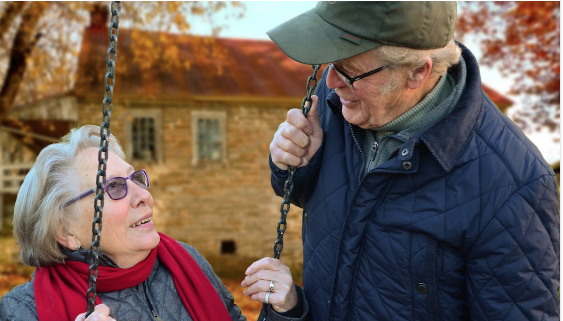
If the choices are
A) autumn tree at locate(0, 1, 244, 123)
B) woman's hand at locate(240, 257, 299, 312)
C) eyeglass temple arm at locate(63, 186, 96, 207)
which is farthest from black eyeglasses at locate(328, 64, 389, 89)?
autumn tree at locate(0, 1, 244, 123)

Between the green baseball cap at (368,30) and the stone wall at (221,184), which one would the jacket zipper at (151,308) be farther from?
the stone wall at (221,184)

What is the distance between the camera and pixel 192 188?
40.1ft

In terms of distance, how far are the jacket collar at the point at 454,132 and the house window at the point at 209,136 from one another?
10.8 meters

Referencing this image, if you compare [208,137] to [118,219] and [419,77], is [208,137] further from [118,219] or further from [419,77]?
[419,77]

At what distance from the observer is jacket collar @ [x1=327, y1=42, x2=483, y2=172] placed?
5.57ft

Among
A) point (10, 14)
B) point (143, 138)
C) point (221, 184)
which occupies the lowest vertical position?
point (221, 184)

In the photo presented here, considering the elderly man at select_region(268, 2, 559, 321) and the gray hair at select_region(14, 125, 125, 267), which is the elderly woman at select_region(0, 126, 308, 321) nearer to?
the gray hair at select_region(14, 125, 125, 267)

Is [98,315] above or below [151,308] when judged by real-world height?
above

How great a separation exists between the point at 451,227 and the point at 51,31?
10018 millimetres

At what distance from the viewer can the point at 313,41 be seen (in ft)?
5.71

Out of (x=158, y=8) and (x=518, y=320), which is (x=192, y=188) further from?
(x=518, y=320)

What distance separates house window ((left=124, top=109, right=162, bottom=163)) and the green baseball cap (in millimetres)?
10724

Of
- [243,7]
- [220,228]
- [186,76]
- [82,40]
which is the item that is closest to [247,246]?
[220,228]

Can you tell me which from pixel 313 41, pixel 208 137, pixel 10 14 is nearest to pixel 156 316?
pixel 313 41
